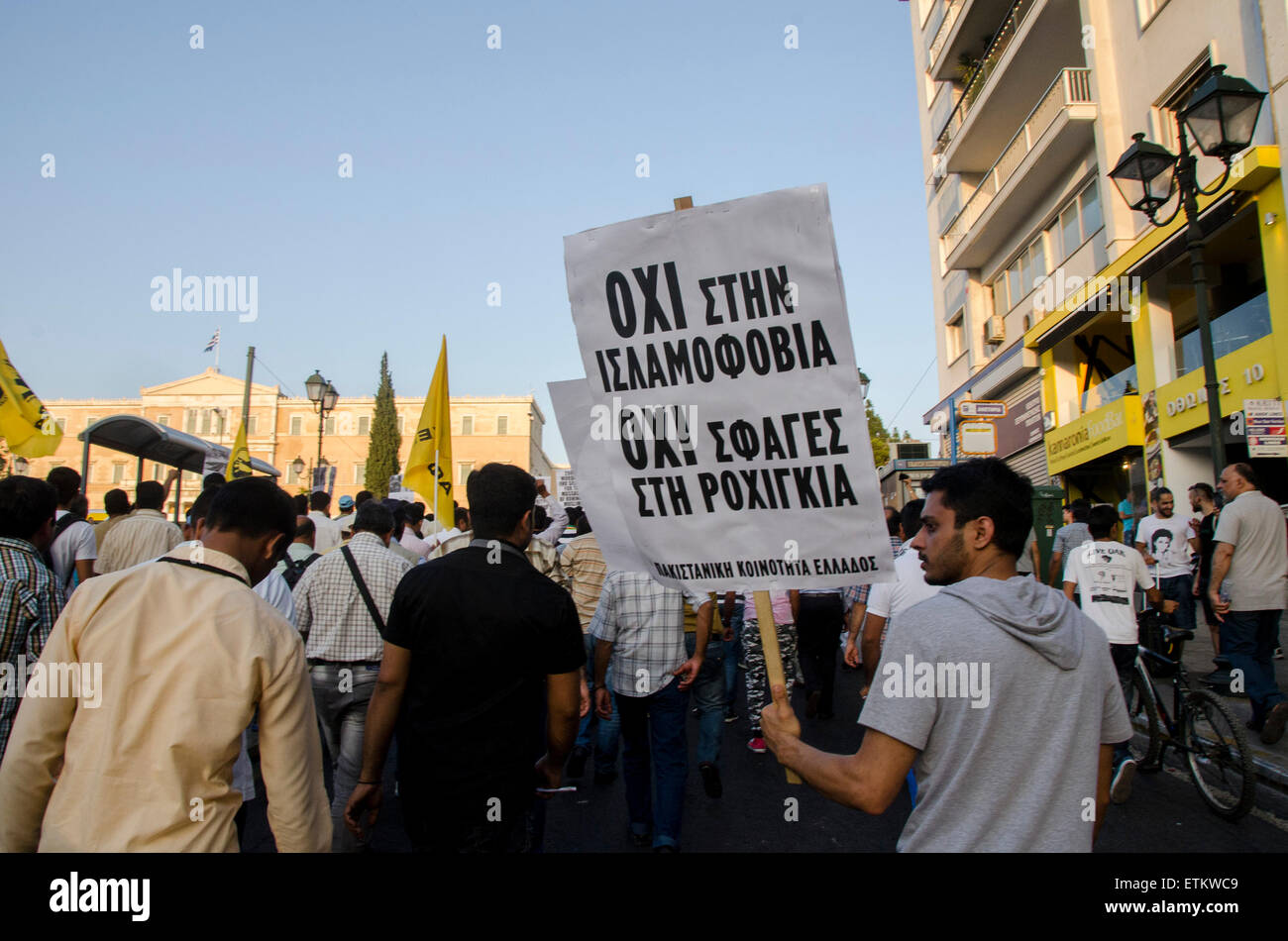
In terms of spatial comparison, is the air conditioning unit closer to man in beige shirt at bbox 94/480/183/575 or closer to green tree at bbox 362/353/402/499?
man in beige shirt at bbox 94/480/183/575

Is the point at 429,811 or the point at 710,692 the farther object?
the point at 710,692

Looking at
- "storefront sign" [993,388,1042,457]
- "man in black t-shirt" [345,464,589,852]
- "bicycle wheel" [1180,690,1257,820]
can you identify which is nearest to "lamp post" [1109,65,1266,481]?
"bicycle wheel" [1180,690,1257,820]

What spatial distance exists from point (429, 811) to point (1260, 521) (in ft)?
22.5

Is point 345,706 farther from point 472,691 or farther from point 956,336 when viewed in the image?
point 956,336

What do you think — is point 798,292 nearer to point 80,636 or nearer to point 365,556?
point 80,636

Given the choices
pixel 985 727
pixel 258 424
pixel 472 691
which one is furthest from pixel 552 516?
pixel 258 424

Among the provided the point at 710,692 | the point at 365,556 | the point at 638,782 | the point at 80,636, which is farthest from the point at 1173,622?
the point at 80,636

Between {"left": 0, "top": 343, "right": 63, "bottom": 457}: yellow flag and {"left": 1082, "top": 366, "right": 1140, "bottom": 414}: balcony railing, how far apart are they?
17.1 meters

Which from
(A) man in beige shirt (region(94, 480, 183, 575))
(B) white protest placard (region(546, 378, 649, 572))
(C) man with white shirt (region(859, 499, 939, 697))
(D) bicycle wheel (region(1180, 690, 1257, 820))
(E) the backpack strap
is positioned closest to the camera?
(B) white protest placard (region(546, 378, 649, 572))

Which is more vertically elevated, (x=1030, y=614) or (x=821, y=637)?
(x=1030, y=614)

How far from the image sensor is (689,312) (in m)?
2.49

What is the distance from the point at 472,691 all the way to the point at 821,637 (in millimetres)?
5742

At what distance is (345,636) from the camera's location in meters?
4.52

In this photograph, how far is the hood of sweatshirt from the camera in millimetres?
1879
